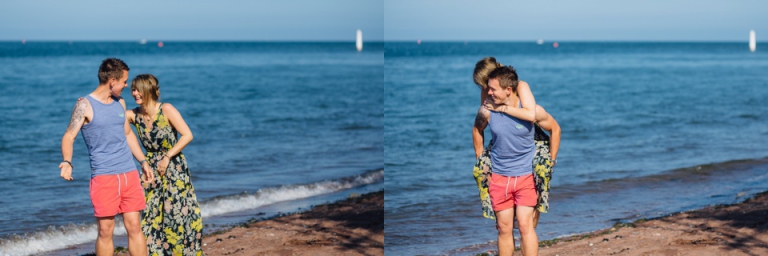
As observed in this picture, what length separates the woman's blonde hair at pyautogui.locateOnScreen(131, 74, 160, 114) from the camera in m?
5.30

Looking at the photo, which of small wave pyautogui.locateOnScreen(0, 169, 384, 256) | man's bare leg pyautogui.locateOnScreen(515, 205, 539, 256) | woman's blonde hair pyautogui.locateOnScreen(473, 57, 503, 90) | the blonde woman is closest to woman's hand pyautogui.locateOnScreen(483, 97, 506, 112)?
woman's blonde hair pyautogui.locateOnScreen(473, 57, 503, 90)

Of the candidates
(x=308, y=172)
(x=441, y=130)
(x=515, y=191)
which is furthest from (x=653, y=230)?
(x=441, y=130)

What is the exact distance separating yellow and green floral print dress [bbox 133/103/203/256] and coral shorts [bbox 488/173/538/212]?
6.67 ft

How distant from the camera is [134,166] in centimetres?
538

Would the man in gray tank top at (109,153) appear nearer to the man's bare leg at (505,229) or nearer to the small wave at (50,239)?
the man's bare leg at (505,229)

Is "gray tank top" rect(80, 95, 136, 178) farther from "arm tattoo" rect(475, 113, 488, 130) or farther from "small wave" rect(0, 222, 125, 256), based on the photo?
"small wave" rect(0, 222, 125, 256)

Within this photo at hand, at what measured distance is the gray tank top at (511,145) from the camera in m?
4.98

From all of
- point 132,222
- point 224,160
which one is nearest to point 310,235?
point 132,222

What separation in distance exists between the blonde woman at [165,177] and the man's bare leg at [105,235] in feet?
0.95

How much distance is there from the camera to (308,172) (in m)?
12.7

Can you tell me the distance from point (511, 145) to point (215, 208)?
5.56 metres

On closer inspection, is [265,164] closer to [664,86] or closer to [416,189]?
[416,189]

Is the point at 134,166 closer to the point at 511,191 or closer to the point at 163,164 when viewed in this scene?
the point at 163,164

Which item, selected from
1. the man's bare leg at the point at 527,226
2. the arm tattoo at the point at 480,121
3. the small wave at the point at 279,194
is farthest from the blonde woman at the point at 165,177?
the small wave at the point at 279,194
